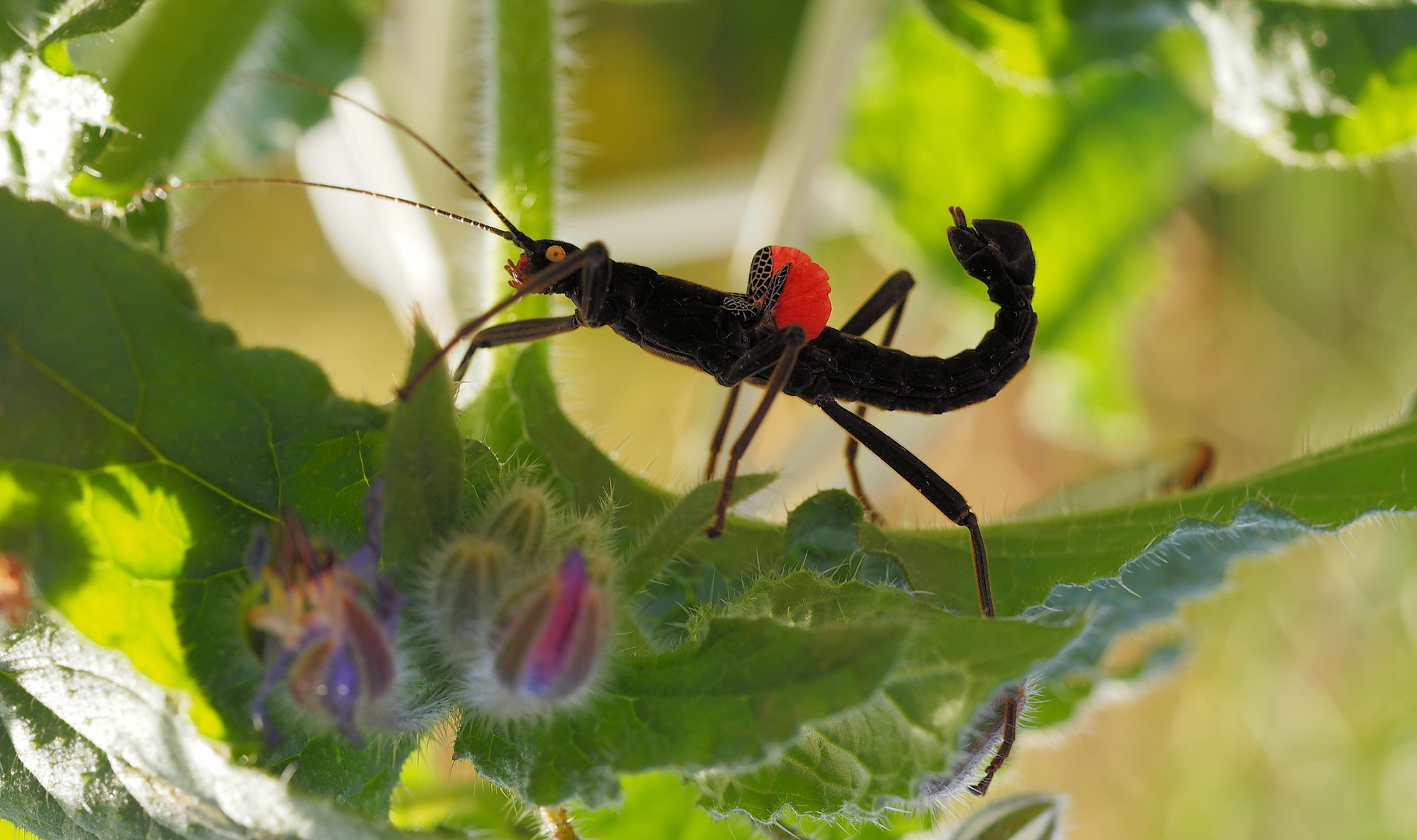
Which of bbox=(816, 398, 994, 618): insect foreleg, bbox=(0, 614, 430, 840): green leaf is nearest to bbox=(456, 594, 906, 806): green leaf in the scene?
bbox=(0, 614, 430, 840): green leaf

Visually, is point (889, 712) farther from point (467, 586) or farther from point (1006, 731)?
point (467, 586)

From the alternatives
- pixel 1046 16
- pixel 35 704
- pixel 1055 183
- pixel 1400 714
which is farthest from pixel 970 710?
pixel 1400 714

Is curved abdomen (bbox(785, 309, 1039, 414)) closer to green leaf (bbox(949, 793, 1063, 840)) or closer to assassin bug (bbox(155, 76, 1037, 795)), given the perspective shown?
assassin bug (bbox(155, 76, 1037, 795))

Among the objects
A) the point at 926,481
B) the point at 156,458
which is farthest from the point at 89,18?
the point at 926,481

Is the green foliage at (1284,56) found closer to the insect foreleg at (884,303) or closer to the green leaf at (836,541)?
the insect foreleg at (884,303)

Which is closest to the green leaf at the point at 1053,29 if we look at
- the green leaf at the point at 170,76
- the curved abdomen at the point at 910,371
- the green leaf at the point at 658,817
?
the curved abdomen at the point at 910,371
